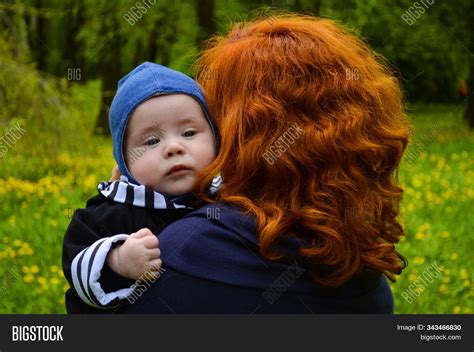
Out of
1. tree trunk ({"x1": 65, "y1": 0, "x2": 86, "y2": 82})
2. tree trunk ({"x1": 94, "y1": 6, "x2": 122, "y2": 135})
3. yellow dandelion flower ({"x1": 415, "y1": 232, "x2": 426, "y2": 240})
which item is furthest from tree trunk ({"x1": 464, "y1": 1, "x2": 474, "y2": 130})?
yellow dandelion flower ({"x1": 415, "y1": 232, "x2": 426, "y2": 240})

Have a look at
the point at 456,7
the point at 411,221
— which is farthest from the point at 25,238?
the point at 456,7

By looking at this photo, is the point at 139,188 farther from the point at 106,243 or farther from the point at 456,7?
the point at 456,7

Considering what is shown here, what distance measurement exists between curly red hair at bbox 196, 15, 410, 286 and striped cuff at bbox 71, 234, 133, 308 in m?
0.28

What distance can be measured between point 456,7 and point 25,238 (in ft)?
19.4

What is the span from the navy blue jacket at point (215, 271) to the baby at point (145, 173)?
0.10 m

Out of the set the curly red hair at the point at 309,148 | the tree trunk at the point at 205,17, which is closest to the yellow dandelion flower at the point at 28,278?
the curly red hair at the point at 309,148

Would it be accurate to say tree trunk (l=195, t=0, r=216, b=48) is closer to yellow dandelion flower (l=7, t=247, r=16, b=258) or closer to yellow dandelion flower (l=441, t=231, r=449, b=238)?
yellow dandelion flower (l=441, t=231, r=449, b=238)

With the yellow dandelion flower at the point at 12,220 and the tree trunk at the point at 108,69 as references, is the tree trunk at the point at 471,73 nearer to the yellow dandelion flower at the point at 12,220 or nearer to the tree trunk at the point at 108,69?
the tree trunk at the point at 108,69

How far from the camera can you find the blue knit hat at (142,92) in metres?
2.04

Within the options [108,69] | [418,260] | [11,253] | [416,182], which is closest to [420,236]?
[418,260]

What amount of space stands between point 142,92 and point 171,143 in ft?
0.51

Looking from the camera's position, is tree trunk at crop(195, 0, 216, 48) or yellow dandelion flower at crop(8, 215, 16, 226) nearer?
yellow dandelion flower at crop(8, 215, 16, 226)

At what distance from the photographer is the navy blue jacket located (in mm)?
1896

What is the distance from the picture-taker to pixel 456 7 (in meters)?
8.75
